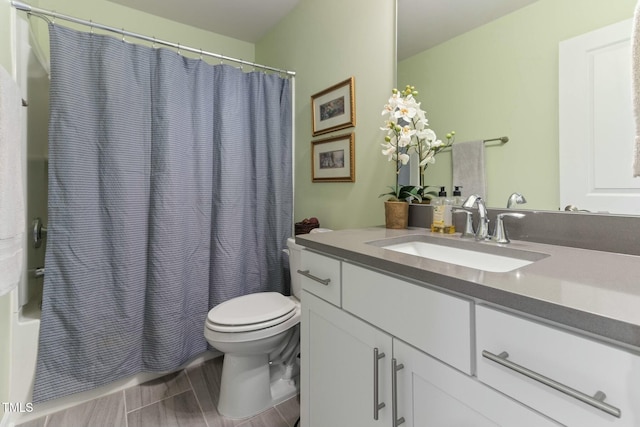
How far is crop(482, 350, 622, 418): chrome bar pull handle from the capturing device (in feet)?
1.37

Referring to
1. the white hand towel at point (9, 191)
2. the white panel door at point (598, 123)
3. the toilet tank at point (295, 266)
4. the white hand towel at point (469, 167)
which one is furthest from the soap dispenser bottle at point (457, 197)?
the white hand towel at point (9, 191)

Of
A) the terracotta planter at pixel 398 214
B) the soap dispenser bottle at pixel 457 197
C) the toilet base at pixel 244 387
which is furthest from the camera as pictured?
the toilet base at pixel 244 387

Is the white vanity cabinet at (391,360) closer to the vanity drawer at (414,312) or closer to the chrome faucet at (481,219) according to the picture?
the vanity drawer at (414,312)

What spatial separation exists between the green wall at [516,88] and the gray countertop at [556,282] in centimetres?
26

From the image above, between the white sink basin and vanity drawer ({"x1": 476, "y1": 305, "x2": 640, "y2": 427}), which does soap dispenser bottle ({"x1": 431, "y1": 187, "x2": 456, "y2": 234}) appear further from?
vanity drawer ({"x1": 476, "y1": 305, "x2": 640, "y2": 427})

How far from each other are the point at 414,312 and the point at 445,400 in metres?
0.19

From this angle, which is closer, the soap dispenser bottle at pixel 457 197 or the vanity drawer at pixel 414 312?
the vanity drawer at pixel 414 312

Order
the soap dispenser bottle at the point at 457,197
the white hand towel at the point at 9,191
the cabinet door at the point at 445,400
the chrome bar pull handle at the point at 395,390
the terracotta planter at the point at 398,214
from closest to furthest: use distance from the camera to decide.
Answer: the cabinet door at the point at 445,400 < the chrome bar pull handle at the point at 395,390 < the white hand towel at the point at 9,191 < the soap dispenser bottle at the point at 457,197 < the terracotta planter at the point at 398,214

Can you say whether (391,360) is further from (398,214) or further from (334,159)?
(334,159)

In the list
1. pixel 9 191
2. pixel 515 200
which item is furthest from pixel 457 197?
pixel 9 191

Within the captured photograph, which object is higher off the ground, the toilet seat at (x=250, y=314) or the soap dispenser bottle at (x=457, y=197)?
the soap dispenser bottle at (x=457, y=197)

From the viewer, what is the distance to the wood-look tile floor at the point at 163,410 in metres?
1.40

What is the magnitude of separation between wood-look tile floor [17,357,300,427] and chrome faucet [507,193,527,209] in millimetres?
1347

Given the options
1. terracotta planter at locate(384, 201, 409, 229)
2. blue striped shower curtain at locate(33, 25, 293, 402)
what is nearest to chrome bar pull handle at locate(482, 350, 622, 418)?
terracotta planter at locate(384, 201, 409, 229)
